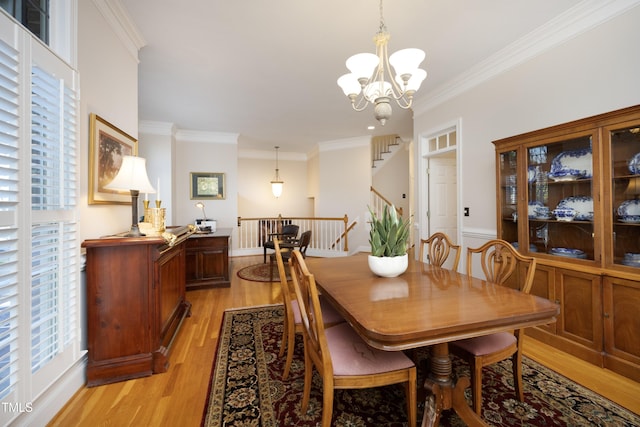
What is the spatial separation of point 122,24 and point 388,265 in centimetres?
288

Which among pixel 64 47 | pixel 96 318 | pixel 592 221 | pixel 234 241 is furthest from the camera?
pixel 234 241

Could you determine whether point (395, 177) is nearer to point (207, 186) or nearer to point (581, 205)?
point (207, 186)

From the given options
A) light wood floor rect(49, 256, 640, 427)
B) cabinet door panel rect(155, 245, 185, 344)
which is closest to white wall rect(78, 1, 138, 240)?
cabinet door panel rect(155, 245, 185, 344)

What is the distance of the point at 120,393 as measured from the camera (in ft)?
5.57

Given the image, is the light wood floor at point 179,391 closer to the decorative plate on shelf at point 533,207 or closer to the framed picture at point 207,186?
the decorative plate on shelf at point 533,207

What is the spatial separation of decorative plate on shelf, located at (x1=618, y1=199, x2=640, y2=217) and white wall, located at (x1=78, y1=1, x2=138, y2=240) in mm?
3789

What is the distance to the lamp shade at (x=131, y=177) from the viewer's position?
6.08 feet

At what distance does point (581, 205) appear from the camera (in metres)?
2.14

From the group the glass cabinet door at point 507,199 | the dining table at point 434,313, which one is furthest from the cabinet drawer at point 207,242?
the glass cabinet door at point 507,199

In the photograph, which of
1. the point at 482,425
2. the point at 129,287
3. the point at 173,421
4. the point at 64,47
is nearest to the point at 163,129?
the point at 64,47

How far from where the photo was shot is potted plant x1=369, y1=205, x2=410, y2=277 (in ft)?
5.40

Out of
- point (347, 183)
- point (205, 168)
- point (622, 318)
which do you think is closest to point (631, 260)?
point (622, 318)

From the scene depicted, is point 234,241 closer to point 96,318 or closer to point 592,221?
point 96,318

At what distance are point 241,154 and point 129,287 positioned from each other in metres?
6.27
